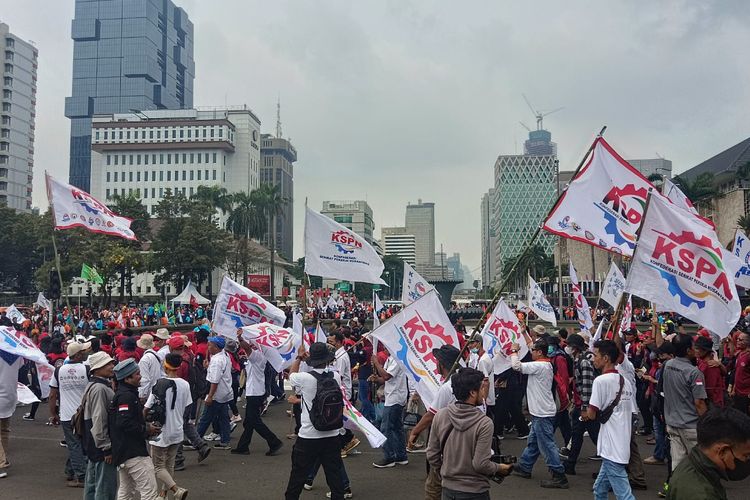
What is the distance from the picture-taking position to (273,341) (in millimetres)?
9070

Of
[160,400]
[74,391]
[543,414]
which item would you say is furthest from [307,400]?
[74,391]

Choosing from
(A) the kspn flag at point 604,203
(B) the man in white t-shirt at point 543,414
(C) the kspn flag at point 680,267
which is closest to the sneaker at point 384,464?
(B) the man in white t-shirt at point 543,414

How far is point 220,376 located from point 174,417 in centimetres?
222

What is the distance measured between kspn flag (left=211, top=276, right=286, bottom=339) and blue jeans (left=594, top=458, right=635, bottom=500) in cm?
551

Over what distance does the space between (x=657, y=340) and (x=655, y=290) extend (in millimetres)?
2737

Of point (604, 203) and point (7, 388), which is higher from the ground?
point (604, 203)

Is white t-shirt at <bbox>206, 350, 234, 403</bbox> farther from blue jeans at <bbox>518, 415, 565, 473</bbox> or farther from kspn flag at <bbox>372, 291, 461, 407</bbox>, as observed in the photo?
blue jeans at <bbox>518, 415, 565, 473</bbox>

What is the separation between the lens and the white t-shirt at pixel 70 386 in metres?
7.47

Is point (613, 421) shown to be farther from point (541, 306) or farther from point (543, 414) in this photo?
point (541, 306)

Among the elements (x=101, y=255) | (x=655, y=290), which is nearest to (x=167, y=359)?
(x=655, y=290)

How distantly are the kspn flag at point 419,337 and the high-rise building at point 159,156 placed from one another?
371ft

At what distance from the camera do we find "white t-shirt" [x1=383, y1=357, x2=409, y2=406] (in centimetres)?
850

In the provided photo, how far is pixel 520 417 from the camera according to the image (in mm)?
10414

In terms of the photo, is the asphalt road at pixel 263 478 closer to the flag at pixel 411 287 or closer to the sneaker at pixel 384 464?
the sneaker at pixel 384 464
